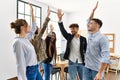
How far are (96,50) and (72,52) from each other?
0.89m

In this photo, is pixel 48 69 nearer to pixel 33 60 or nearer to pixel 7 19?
pixel 33 60

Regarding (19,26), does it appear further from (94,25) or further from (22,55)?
(94,25)

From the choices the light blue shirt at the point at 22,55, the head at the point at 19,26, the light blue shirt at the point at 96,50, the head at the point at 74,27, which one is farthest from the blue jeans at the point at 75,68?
the head at the point at 19,26

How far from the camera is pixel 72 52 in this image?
3.21m

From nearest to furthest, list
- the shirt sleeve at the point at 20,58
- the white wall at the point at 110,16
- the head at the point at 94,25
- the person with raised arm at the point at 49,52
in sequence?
the shirt sleeve at the point at 20,58 < the head at the point at 94,25 < the person with raised arm at the point at 49,52 < the white wall at the point at 110,16

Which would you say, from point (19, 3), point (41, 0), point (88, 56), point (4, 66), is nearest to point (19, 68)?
point (88, 56)

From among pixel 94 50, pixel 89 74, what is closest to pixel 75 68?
pixel 89 74

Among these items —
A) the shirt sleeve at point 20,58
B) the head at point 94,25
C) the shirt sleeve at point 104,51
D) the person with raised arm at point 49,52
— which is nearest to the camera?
the shirt sleeve at point 20,58

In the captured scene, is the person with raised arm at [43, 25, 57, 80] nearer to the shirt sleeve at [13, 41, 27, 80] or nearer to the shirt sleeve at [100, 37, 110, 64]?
the shirt sleeve at [100, 37, 110, 64]

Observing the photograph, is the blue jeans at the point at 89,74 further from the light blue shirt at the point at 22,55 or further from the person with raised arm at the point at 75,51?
the light blue shirt at the point at 22,55

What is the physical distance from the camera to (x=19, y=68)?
1877 millimetres

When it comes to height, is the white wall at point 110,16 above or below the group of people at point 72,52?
above

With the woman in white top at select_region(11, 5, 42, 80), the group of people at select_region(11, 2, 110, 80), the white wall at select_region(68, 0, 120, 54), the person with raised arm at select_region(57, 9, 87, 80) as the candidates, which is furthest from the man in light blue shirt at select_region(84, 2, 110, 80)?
the white wall at select_region(68, 0, 120, 54)

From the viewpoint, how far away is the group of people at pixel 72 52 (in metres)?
1.92
